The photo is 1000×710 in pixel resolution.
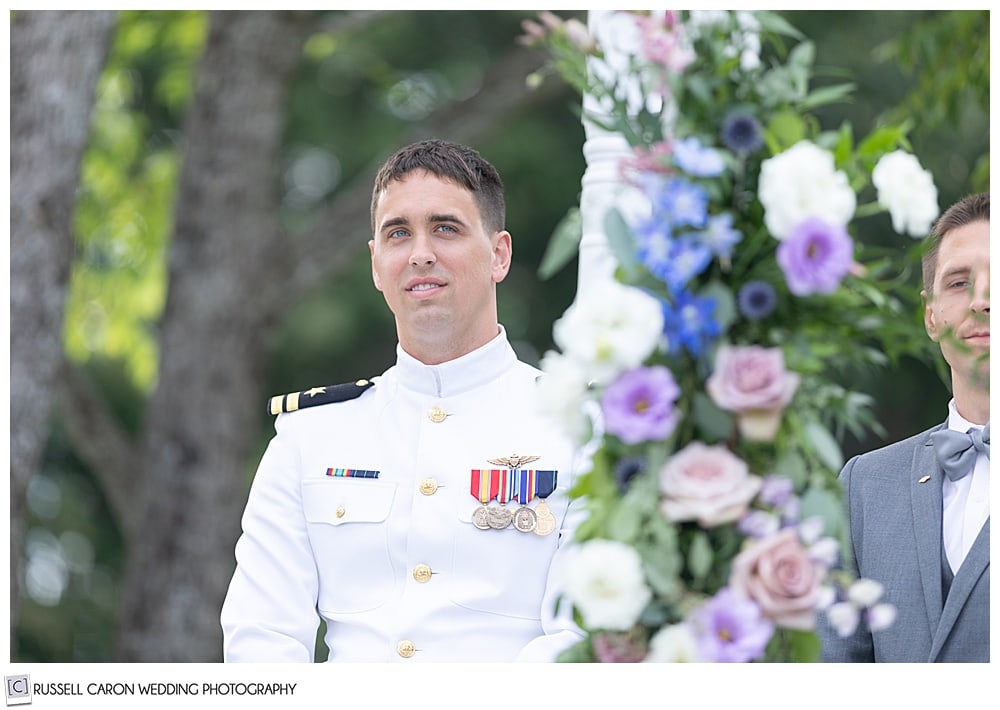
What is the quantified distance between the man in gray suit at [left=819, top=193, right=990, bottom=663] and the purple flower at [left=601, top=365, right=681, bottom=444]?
2.68ft

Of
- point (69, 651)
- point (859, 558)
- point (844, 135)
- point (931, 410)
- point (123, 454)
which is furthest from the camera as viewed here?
point (69, 651)

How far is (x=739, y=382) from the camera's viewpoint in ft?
5.77

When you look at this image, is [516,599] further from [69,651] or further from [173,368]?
[69,651]

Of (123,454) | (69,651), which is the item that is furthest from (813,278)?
(69,651)

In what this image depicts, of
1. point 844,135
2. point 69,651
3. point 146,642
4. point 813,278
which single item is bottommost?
point 69,651

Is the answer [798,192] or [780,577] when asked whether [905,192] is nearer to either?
[798,192]

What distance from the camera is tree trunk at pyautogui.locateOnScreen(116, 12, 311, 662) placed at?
6270mm

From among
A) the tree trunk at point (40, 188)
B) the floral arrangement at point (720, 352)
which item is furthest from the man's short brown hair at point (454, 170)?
the tree trunk at point (40, 188)

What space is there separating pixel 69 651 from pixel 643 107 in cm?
1025

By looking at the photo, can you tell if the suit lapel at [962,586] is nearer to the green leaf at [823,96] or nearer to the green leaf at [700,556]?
the green leaf at [700,556]

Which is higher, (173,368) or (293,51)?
(293,51)

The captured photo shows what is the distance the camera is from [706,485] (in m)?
1.76

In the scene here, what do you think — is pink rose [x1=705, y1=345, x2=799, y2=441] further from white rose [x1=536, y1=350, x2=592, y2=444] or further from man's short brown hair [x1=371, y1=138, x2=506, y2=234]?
man's short brown hair [x1=371, y1=138, x2=506, y2=234]
